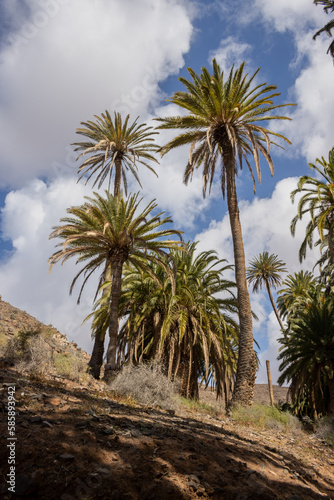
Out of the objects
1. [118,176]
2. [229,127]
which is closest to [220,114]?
[229,127]

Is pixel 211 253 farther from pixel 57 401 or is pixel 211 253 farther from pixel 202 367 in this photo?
pixel 57 401

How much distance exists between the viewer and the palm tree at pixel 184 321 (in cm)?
1428

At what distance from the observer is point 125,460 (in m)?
4.00

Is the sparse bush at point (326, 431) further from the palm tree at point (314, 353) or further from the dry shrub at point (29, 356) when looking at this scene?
the dry shrub at point (29, 356)

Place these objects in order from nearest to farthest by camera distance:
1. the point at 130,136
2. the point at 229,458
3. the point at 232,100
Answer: the point at 229,458 → the point at 232,100 → the point at 130,136

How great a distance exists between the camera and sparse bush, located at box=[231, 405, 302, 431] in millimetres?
10320

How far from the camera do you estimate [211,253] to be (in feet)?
53.7

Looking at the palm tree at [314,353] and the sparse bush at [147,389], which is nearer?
the sparse bush at [147,389]

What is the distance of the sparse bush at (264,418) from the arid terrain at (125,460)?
3.73m

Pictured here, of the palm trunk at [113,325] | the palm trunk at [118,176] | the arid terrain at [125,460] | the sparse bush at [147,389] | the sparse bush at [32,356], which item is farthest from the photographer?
the palm trunk at [118,176]

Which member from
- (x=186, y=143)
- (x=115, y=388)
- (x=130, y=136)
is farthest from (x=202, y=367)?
(x=130, y=136)

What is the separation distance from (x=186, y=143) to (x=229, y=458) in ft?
43.2

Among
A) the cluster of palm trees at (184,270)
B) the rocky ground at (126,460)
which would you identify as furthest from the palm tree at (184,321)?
the rocky ground at (126,460)

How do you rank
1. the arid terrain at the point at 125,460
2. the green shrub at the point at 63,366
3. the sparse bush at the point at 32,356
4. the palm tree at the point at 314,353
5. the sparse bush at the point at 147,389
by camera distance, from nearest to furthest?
the arid terrain at the point at 125,460
the sparse bush at the point at 32,356
the sparse bush at the point at 147,389
the green shrub at the point at 63,366
the palm tree at the point at 314,353
